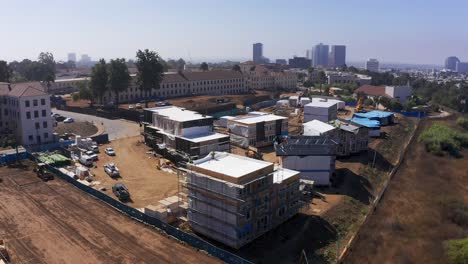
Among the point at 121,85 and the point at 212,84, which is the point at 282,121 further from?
the point at 212,84

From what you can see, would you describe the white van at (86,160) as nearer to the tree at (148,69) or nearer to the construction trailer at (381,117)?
the tree at (148,69)

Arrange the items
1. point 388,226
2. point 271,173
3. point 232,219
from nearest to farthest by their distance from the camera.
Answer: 1. point 232,219
2. point 271,173
3. point 388,226

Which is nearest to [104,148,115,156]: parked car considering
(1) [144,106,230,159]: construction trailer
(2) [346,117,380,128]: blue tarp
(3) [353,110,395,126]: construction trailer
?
(1) [144,106,230,159]: construction trailer

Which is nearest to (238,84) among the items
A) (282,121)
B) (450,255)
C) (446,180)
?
(282,121)

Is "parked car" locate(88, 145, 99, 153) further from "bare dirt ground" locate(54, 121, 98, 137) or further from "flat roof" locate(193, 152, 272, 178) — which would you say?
"flat roof" locate(193, 152, 272, 178)

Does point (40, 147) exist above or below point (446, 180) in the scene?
above

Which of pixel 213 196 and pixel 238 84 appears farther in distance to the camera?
pixel 238 84

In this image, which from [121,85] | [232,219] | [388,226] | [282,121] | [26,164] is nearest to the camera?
[232,219]
